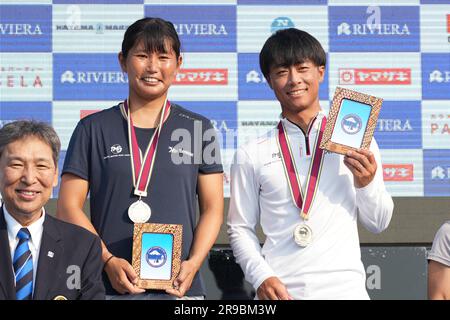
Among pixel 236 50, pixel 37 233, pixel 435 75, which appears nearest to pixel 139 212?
pixel 37 233

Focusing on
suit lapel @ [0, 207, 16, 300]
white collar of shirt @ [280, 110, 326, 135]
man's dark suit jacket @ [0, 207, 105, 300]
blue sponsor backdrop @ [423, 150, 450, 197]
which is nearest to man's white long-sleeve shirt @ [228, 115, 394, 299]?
white collar of shirt @ [280, 110, 326, 135]

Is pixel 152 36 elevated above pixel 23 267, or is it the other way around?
pixel 152 36

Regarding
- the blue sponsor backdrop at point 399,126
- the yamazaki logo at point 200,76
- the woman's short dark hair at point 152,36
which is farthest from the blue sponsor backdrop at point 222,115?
the woman's short dark hair at point 152,36

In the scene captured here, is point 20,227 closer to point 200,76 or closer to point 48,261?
point 48,261

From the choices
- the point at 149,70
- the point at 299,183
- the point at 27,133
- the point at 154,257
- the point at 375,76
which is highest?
the point at 375,76

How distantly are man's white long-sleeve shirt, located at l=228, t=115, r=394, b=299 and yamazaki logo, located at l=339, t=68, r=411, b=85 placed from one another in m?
1.35

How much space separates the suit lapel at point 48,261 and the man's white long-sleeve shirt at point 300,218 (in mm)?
796

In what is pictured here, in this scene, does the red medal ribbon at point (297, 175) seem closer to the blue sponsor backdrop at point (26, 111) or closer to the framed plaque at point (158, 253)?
the framed plaque at point (158, 253)

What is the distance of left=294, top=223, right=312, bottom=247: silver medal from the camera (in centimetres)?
293

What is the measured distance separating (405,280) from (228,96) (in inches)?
55.9

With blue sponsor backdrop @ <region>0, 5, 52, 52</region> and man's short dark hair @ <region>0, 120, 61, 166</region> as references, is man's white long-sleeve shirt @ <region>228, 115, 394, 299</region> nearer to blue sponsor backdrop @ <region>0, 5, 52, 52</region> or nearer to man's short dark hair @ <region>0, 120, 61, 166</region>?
man's short dark hair @ <region>0, 120, 61, 166</region>

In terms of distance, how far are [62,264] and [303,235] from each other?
0.94m

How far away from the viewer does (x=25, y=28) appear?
4379 millimetres

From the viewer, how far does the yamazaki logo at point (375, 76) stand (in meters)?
4.44
